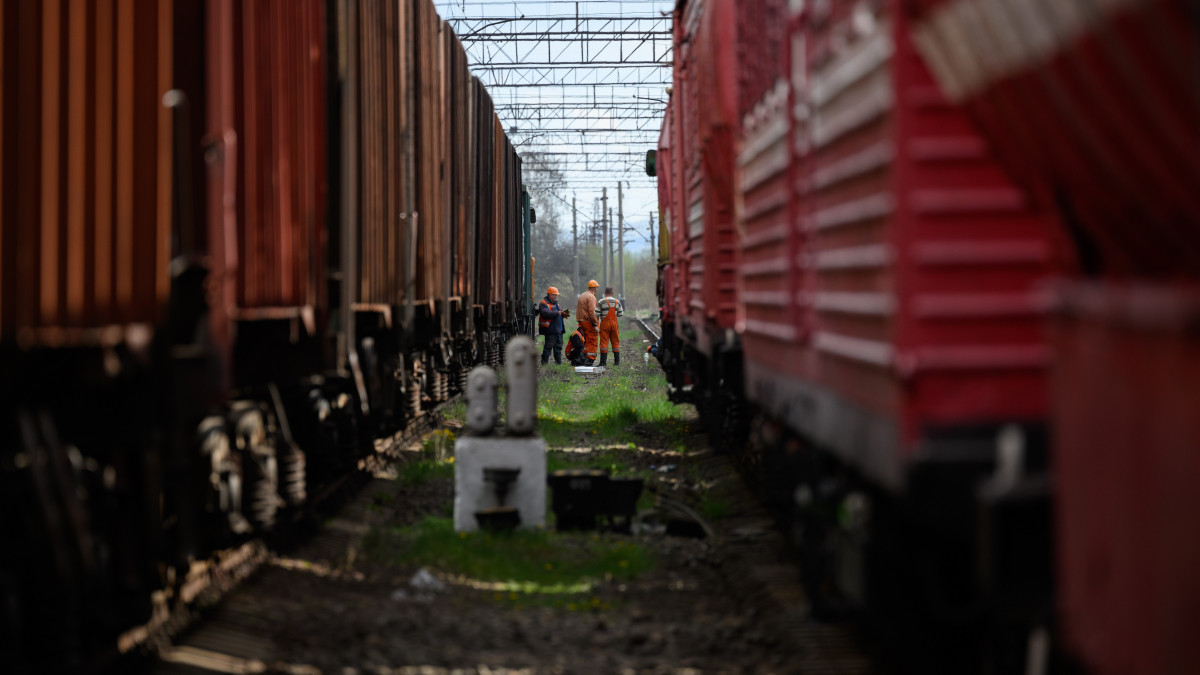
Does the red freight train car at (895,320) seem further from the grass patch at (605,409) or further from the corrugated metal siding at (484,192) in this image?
the corrugated metal siding at (484,192)

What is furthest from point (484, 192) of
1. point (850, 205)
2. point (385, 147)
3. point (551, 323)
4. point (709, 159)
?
point (850, 205)

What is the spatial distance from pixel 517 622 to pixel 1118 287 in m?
4.55

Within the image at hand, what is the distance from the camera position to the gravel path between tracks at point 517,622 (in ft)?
18.8

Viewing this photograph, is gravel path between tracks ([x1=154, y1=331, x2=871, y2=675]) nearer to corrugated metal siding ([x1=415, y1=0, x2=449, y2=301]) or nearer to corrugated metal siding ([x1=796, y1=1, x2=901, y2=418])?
corrugated metal siding ([x1=796, y1=1, x2=901, y2=418])

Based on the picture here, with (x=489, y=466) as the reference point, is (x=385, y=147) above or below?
above

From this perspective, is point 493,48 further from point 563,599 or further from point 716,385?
point 563,599

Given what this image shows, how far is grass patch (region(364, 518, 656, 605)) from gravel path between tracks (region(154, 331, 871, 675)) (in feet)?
0.43

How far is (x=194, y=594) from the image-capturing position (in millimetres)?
6434

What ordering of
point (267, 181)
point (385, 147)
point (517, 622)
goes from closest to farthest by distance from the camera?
point (517, 622)
point (267, 181)
point (385, 147)

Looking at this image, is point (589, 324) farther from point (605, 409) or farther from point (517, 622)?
point (517, 622)

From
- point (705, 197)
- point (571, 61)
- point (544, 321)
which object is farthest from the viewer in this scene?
point (571, 61)

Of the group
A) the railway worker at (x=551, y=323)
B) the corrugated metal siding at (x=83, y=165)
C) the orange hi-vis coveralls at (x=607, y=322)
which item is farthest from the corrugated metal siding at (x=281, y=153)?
the orange hi-vis coveralls at (x=607, y=322)

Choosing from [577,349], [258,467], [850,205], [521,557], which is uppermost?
[850,205]

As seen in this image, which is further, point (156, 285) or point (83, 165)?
point (156, 285)
